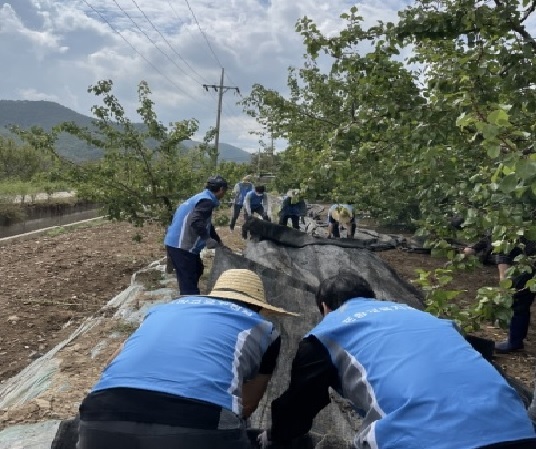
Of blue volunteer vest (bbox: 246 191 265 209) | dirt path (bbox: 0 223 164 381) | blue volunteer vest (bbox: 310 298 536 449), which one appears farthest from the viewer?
blue volunteer vest (bbox: 246 191 265 209)

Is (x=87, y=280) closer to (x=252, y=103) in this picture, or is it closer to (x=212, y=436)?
(x=252, y=103)

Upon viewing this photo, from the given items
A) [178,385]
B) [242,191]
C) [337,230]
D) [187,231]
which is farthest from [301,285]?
[242,191]

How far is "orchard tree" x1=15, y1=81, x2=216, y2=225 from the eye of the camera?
6605 mm

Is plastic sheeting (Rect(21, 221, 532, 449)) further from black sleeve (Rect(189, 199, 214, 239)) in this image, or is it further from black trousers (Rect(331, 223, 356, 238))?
black trousers (Rect(331, 223, 356, 238))

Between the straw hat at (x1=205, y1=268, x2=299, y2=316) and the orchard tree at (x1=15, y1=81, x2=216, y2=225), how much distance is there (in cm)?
453

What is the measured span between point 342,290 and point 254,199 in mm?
9215

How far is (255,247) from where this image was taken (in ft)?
22.0

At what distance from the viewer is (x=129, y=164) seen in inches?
264

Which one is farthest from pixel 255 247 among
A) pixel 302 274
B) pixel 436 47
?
Result: pixel 436 47

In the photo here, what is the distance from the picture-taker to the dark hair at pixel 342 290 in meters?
2.17

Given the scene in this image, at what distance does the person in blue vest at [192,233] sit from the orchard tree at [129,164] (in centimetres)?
173

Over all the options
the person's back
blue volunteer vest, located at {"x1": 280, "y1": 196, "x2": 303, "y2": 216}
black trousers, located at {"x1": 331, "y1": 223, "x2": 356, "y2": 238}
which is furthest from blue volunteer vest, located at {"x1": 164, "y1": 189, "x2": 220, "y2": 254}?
the person's back

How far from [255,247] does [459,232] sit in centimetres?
377

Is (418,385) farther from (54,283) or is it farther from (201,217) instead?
(54,283)
